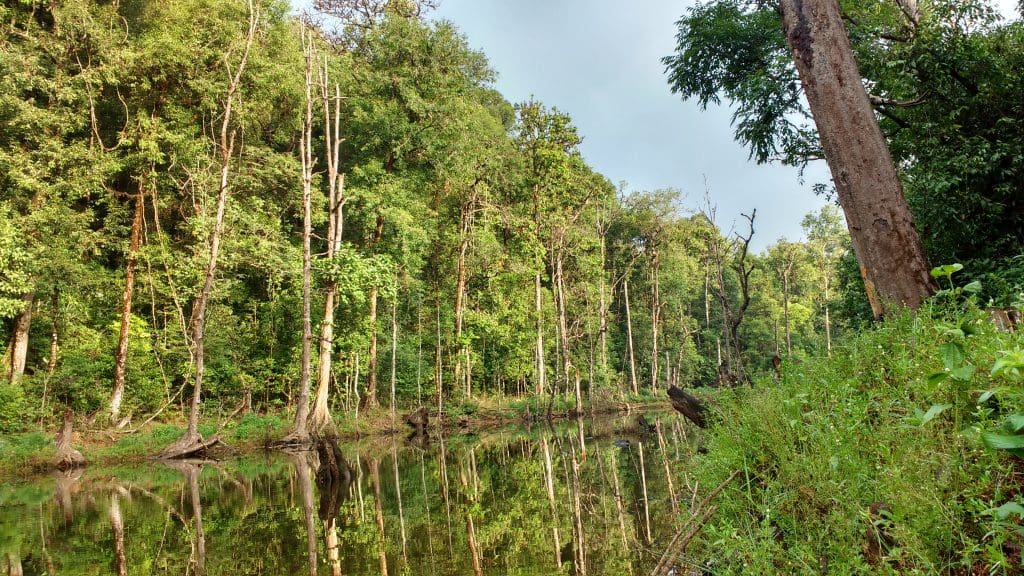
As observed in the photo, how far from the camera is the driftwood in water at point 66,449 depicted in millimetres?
13773

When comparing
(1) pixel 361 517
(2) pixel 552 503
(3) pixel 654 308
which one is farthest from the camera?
(3) pixel 654 308

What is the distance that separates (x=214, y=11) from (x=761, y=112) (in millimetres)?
17993

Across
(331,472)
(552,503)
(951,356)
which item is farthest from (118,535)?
(951,356)

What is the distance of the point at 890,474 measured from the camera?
7.29 ft

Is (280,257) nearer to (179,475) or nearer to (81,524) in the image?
(179,475)

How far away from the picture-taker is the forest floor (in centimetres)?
1356

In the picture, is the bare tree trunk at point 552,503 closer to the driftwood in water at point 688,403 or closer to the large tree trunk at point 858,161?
the driftwood in water at point 688,403

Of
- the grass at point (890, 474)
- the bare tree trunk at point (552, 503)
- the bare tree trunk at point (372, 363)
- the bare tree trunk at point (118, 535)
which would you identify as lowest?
the bare tree trunk at point (552, 503)

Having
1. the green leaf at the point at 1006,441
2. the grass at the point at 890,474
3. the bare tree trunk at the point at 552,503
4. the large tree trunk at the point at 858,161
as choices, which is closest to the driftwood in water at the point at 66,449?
the bare tree trunk at the point at 552,503

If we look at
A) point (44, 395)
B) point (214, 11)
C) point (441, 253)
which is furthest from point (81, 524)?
point (441, 253)

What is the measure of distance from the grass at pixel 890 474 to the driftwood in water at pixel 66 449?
1585 cm

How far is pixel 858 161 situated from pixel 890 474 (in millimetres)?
3561

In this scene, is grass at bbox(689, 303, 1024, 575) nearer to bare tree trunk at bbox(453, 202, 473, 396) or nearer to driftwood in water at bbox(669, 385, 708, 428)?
driftwood in water at bbox(669, 385, 708, 428)

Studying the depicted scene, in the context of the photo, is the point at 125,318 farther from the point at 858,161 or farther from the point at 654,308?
the point at 654,308
